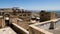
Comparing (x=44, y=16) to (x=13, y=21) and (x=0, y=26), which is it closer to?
(x=13, y=21)

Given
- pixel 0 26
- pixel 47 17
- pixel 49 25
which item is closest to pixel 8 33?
pixel 0 26

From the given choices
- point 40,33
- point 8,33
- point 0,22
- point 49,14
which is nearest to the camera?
point 40,33

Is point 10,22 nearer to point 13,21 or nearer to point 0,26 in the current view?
point 13,21

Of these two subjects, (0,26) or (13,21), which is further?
(13,21)

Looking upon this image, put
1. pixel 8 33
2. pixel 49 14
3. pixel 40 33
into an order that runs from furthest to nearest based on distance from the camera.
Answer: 1. pixel 49 14
2. pixel 8 33
3. pixel 40 33

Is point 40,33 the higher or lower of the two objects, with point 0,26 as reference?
higher

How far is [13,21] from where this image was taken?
1274cm

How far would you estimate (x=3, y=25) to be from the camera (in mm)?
11734

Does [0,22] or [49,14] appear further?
[49,14]

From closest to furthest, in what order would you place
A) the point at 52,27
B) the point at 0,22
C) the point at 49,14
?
the point at 52,27
the point at 0,22
the point at 49,14

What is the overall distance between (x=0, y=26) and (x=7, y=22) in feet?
3.83

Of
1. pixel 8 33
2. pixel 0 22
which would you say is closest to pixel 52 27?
pixel 8 33

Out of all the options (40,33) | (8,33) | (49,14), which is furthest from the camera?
(49,14)

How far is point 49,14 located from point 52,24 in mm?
12898
